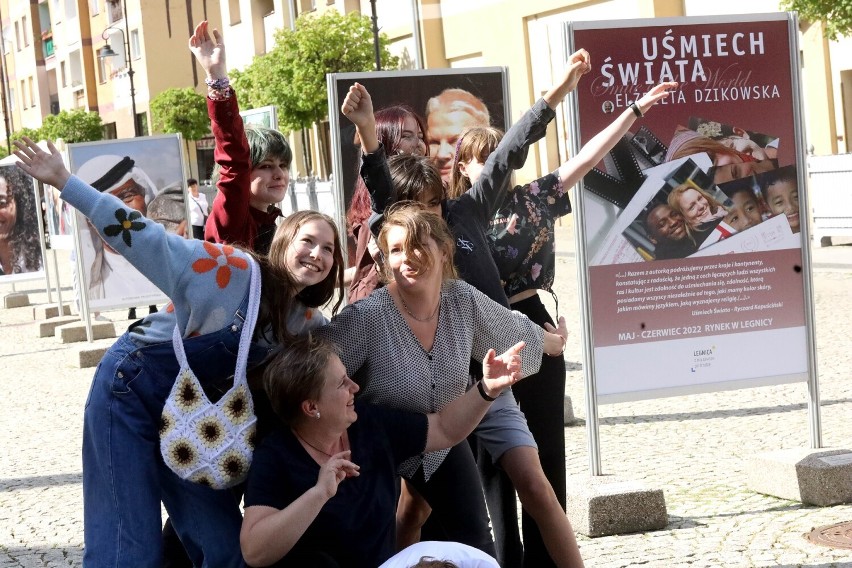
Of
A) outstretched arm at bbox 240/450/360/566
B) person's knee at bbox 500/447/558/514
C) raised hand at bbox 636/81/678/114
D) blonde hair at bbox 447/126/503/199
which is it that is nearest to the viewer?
outstretched arm at bbox 240/450/360/566

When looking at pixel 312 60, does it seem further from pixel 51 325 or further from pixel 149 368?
pixel 149 368

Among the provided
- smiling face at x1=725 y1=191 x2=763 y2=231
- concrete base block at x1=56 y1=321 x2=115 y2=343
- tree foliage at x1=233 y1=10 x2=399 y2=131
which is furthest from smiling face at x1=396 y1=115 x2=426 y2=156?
tree foliage at x1=233 y1=10 x2=399 y2=131

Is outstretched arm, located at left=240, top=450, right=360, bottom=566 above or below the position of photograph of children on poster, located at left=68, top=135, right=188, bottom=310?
below

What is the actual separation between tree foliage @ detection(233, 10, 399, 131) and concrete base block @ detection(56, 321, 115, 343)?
20.7 meters

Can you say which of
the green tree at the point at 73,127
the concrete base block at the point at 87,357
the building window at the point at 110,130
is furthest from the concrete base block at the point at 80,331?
the building window at the point at 110,130

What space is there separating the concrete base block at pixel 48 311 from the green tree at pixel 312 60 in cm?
1685

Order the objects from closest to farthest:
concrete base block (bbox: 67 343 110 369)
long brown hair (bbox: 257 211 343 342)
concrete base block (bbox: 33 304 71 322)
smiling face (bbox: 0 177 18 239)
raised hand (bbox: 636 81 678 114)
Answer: long brown hair (bbox: 257 211 343 342) < raised hand (bbox: 636 81 678 114) < concrete base block (bbox: 67 343 110 369) < smiling face (bbox: 0 177 18 239) < concrete base block (bbox: 33 304 71 322)

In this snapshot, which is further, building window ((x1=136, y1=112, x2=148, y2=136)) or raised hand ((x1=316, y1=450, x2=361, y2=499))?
building window ((x1=136, y1=112, x2=148, y2=136))

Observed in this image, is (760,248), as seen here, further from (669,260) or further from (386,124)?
(386,124)

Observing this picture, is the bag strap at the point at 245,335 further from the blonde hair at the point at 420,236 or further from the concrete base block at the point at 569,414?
the concrete base block at the point at 569,414

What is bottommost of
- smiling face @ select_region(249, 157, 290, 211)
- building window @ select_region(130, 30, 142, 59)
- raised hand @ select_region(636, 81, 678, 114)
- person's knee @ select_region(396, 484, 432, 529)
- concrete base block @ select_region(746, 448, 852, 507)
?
concrete base block @ select_region(746, 448, 852, 507)

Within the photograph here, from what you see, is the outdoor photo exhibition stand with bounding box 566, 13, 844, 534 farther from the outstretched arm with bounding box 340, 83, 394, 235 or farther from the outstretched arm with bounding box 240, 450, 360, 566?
the outstretched arm with bounding box 240, 450, 360, 566

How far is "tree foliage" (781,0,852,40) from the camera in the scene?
58.6 feet

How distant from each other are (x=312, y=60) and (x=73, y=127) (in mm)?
30317
